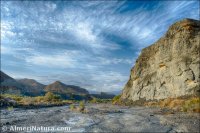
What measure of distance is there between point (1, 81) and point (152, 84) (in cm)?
15665

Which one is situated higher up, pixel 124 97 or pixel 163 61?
pixel 163 61

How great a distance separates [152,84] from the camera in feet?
166

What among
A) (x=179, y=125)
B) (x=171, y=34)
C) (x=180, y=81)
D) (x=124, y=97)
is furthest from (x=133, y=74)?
(x=179, y=125)

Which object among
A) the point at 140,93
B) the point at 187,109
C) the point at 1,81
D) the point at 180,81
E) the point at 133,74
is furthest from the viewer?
the point at 1,81

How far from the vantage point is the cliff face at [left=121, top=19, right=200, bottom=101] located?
128 ft

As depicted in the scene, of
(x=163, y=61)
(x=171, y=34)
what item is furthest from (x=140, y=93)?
(x=171, y=34)

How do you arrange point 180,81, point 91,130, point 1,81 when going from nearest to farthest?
1. point 91,130
2. point 180,81
3. point 1,81

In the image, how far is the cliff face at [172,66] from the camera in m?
39.1

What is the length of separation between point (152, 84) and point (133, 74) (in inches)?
503

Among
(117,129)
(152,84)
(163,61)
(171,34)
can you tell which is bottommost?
(117,129)

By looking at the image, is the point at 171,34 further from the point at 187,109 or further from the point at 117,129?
the point at 117,129

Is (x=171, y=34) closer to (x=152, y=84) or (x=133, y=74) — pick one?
(x=152, y=84)

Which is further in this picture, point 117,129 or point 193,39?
point 193,39

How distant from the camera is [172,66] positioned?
4447 centimetres
